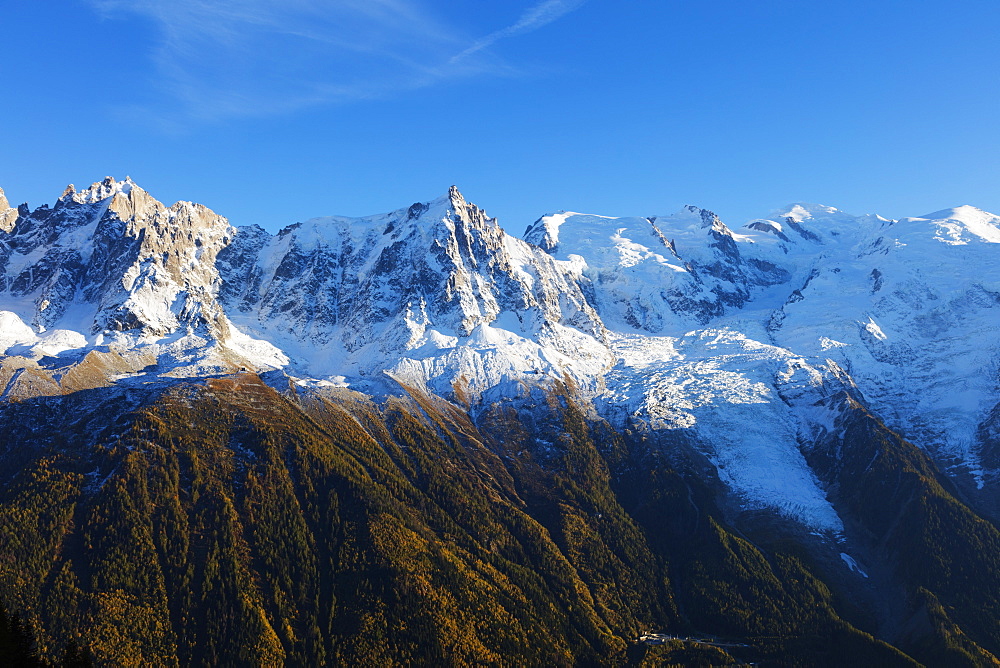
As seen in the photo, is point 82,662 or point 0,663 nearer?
point 0,663

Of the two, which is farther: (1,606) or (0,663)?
(1,606)

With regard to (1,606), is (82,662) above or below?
below
